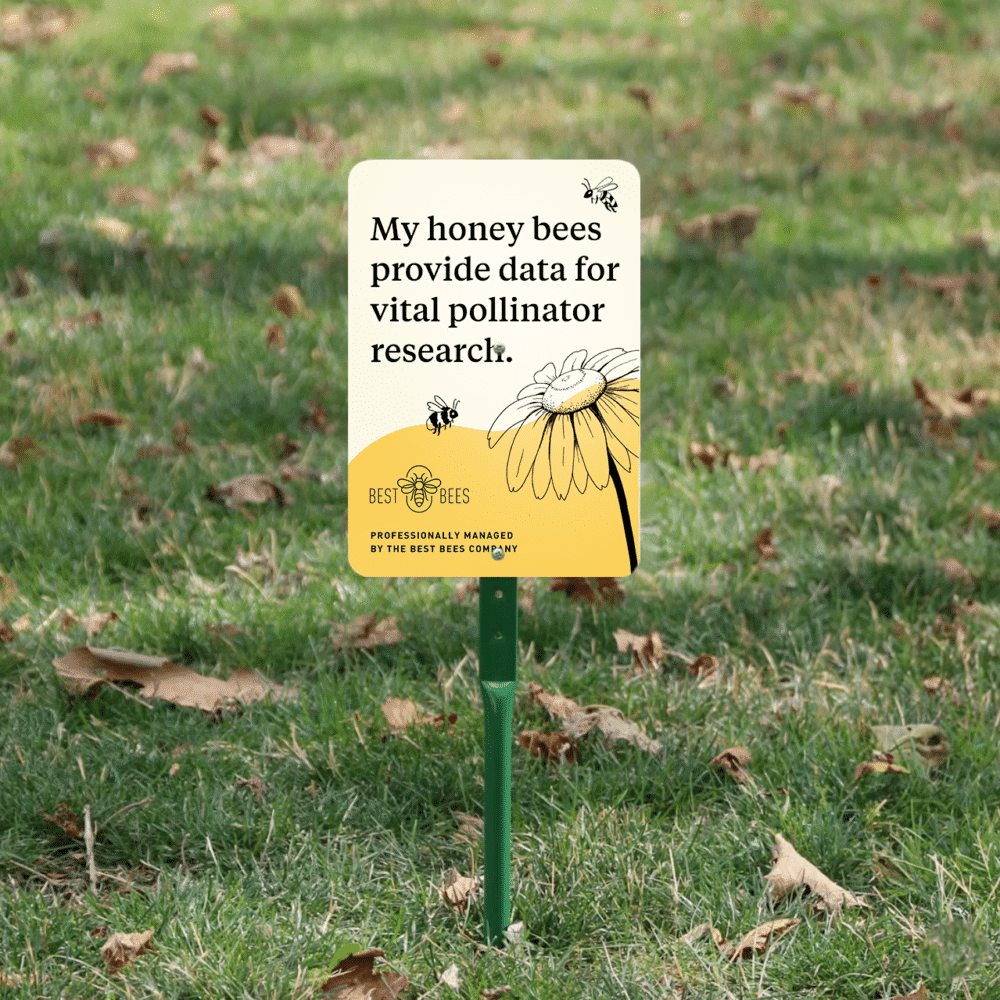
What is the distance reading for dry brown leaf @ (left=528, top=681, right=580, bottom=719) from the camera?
3057 mm

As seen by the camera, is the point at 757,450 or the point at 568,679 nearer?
the point at 568,679

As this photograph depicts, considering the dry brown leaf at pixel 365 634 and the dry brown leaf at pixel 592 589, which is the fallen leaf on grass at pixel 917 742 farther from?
the dry brown leaf at pixel 365 634

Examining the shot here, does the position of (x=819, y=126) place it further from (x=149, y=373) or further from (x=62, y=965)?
(x=62, y=965)

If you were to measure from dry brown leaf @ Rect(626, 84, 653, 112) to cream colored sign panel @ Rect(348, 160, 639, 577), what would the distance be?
5785 mm

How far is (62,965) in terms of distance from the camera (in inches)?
91.3

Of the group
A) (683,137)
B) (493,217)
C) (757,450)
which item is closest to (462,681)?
(493,217)

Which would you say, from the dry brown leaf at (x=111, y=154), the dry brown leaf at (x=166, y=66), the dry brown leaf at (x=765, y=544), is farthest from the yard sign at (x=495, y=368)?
the dry brown leaf at (x=166, y=66)

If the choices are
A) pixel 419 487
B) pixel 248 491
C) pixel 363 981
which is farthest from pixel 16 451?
pixel 363 981

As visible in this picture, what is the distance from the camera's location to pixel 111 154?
6805 millimetres

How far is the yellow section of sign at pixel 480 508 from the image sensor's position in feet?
7.49

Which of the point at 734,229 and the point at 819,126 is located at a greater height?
the point at 819,126

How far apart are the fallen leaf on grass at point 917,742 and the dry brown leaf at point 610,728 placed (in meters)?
0.50

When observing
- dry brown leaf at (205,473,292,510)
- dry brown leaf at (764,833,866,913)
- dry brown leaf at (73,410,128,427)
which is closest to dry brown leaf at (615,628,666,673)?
dry brown leaf at (764,833,866,913)

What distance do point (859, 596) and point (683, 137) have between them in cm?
450
